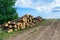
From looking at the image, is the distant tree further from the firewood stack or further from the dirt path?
the dirt path

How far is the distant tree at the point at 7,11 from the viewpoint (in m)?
18.5

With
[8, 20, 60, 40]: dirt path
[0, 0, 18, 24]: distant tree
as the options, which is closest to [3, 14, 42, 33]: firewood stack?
[8, 20, 60, 40]: dirt path

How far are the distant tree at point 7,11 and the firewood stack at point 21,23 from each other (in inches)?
123

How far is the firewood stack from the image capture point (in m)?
14.0

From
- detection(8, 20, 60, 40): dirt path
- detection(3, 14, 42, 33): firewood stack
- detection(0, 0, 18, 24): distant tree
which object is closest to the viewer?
detection(8, 20, 60, 40): dirt path

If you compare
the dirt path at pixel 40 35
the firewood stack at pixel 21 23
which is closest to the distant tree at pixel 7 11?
the firewood stack at pixel 21 23

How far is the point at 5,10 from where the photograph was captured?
739 inches

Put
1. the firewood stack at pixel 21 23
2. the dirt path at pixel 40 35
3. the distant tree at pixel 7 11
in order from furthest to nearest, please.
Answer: the distant tree at pixel 7 11, the firewood stack at pixel 21 23, the dirt path at pixel 40 35

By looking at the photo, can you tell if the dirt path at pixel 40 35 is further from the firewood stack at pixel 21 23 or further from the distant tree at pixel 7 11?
the distant tree at pixel 7 11

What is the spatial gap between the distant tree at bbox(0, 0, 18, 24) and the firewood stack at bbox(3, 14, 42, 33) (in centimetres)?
314

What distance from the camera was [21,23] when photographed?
14.5 metres

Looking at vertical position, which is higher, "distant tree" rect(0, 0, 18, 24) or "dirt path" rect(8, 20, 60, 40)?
"distant tree" rect(0, 0, 18, 24)

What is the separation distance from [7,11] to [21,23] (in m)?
4.51

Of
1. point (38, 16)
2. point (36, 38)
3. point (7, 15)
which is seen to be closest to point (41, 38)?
point (36, 38)
